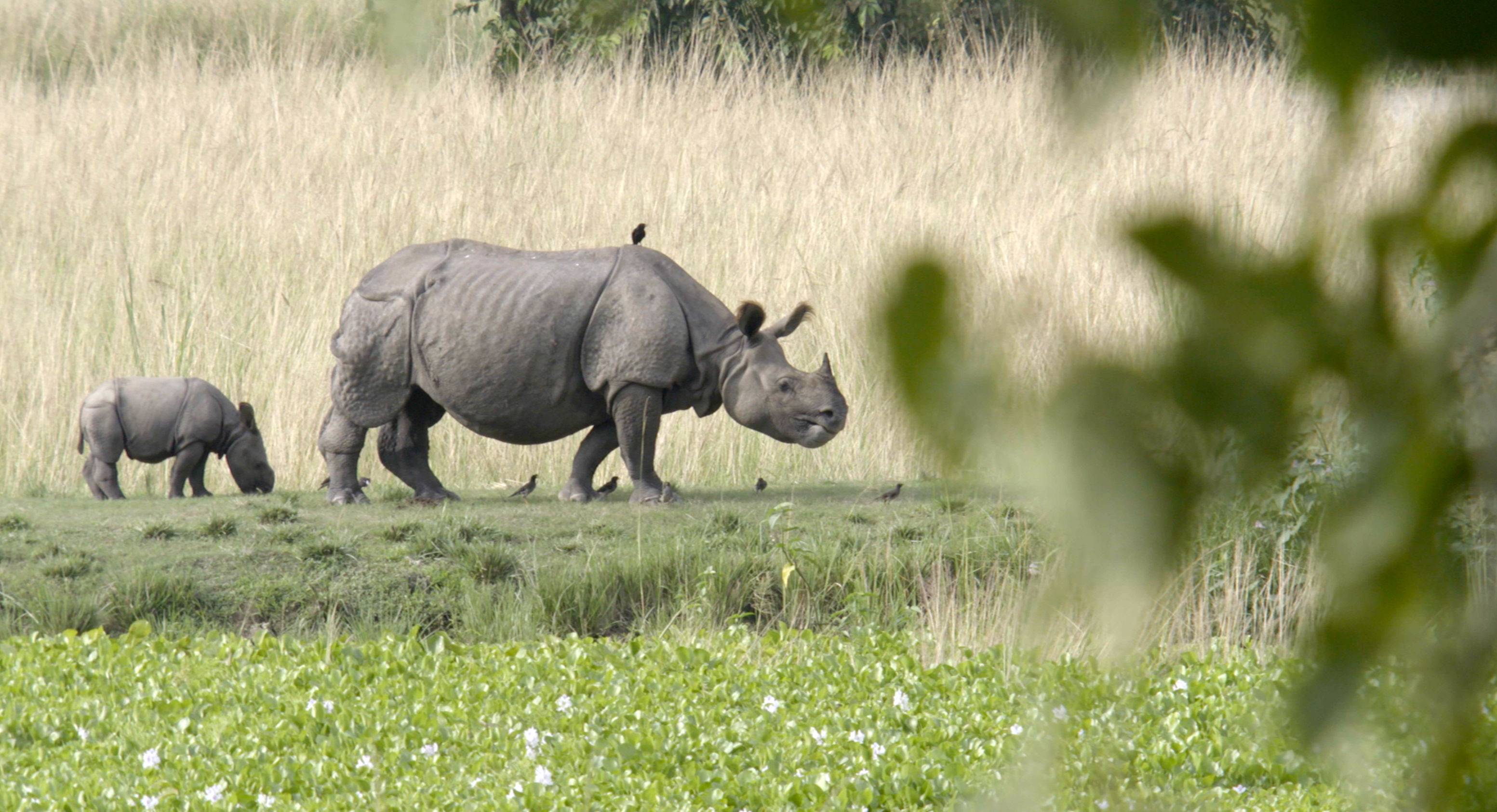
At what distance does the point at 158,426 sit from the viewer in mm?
6254

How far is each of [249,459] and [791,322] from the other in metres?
2.66

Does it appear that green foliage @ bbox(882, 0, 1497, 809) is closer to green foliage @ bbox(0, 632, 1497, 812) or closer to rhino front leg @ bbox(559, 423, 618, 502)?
green foliage @ bbox(0, 632, 1497, 812)

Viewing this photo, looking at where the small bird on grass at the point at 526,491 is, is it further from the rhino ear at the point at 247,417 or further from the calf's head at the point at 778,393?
the rhino ear at the point at 247,417

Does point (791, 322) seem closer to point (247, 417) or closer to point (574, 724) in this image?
point (574, 724)

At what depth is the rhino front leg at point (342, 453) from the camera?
593cm

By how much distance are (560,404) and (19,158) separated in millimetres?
7811

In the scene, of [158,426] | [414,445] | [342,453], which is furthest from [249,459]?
[414,445]

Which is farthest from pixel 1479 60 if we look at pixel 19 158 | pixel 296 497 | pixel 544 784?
pixel 19 158

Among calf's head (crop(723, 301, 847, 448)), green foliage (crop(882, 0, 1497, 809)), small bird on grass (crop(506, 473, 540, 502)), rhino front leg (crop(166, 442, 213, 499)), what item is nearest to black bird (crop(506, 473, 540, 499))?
small bird on grass (crop(506, 473, 540, 502))

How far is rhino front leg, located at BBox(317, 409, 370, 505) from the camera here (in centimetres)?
593

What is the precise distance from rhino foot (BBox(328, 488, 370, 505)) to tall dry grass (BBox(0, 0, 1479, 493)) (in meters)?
1.45

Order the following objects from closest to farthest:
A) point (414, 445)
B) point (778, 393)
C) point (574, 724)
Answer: point (574, 724) → point (778, 393) → point (414, 445)

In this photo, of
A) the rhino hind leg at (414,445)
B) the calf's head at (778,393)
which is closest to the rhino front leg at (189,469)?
the rhino hind leg at (414,445)

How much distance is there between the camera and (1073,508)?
569mm
